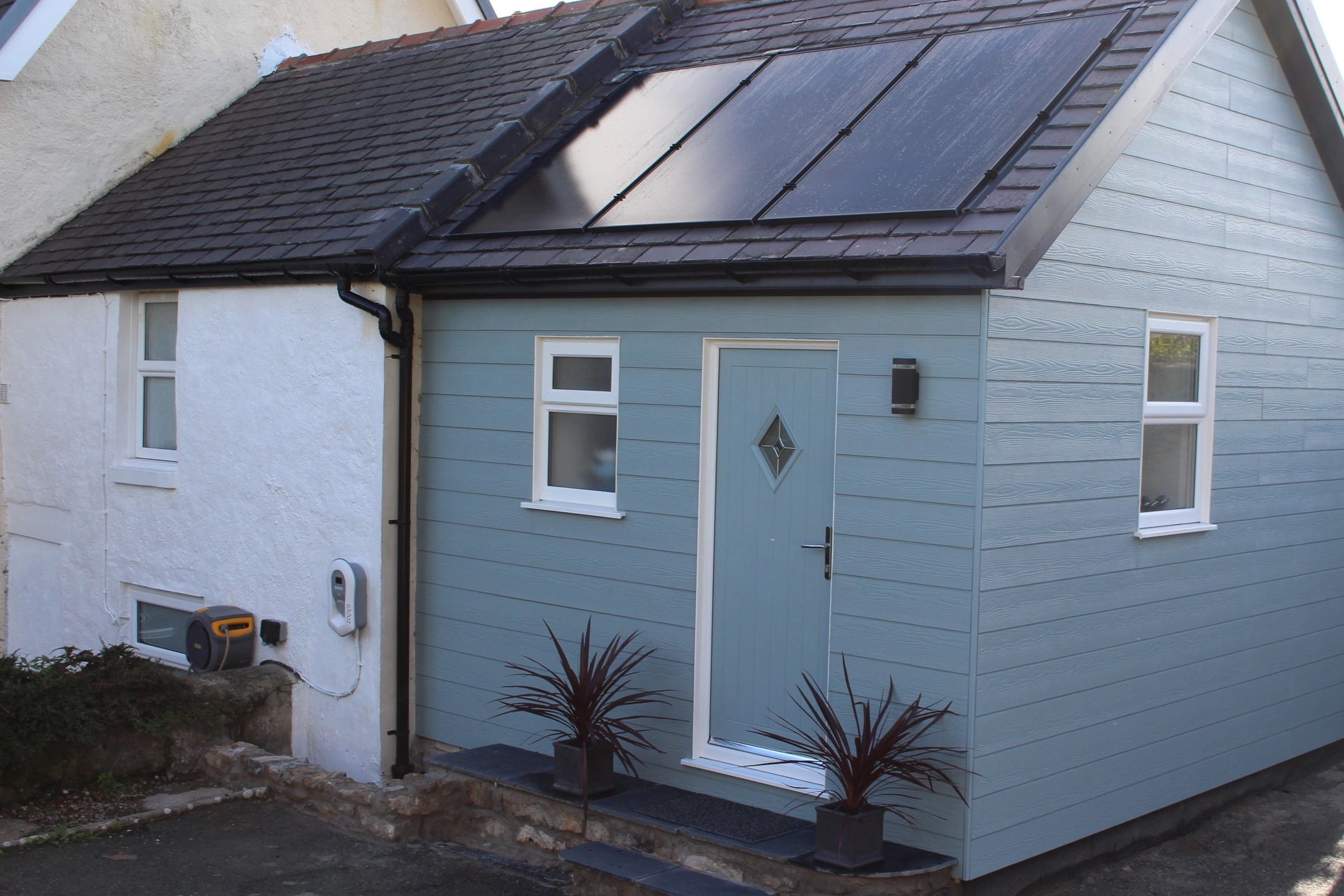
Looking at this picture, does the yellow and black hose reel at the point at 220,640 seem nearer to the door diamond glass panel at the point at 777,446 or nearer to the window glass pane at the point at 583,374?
the window glass pane at the point at 583,374

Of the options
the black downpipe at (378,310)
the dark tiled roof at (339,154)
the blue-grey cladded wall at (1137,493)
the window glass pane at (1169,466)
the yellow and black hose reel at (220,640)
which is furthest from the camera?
the yellow and black hose reel at (220,640)

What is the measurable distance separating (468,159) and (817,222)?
120 inches

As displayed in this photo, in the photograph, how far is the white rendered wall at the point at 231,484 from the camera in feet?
27.0

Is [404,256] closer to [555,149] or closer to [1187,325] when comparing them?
[555,149]

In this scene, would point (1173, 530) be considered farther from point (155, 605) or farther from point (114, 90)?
point (114, 90)

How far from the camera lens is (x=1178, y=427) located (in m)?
7.24

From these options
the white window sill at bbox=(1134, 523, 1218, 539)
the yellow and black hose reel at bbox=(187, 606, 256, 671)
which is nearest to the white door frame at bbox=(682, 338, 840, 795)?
the white window sill at bbox=(1134, 523, 1218, 539)

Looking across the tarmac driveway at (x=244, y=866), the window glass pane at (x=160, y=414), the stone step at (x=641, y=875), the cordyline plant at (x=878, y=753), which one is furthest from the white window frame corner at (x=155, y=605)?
the cordyline plant at (x=878, y=753)

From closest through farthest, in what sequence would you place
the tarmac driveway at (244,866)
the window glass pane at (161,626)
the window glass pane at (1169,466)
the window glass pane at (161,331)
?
the tarmac driveway at (244,866), the window glass pane at (1169,466), the window glass pane at (161,626), the window glass pane at (161,331)

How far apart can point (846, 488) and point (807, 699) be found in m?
1.04

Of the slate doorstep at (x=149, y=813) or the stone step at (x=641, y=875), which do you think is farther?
the slate doorstep at (x=149, y=813)

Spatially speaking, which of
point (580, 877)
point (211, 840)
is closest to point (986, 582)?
point (580, 877)

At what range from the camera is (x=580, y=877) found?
6.28m

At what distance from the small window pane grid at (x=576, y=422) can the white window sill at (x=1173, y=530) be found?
2880mm
